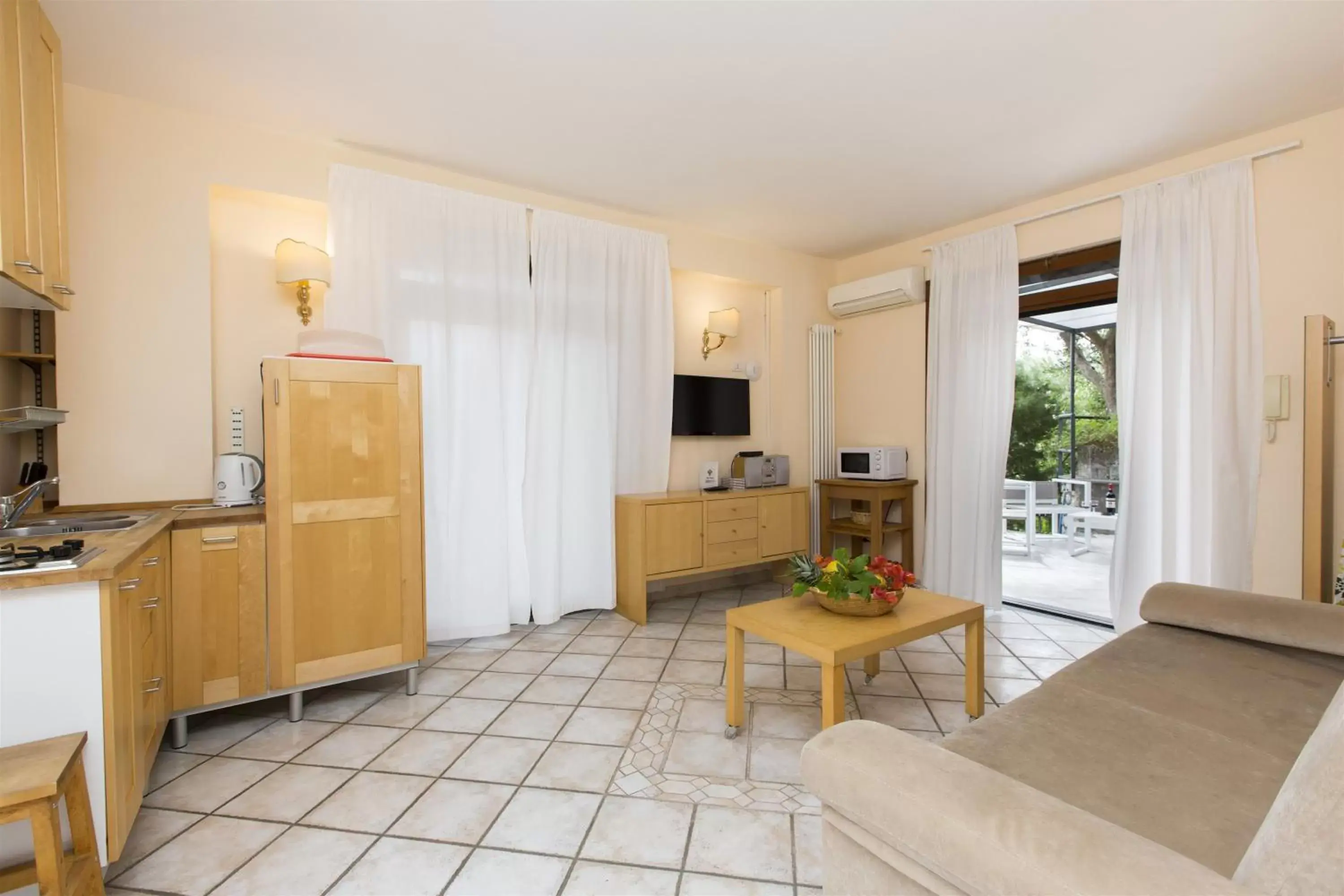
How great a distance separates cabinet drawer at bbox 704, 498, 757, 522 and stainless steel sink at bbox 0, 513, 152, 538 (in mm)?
2859

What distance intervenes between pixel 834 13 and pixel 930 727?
272 cm

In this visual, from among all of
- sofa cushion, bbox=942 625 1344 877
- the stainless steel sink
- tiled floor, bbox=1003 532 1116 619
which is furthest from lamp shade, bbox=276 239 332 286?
tiled floor, bbox=1003 532 1116 619

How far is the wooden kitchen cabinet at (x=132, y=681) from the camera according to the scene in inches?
54.7

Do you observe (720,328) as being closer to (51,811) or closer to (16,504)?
(16,504)

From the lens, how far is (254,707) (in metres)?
2.53

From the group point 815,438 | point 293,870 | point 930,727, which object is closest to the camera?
point 293,870

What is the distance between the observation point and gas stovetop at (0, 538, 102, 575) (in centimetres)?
134

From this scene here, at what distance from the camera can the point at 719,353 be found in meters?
4.61

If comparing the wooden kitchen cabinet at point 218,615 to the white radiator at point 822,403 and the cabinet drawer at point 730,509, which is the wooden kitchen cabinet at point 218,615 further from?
the white radiator at point 822,403

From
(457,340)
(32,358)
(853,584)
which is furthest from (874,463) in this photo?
(32,358)

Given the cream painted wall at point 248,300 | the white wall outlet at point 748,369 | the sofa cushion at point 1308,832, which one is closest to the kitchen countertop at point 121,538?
the cream painted wall at point 248,300

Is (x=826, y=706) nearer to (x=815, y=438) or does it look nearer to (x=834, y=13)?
(x=834, y=13)

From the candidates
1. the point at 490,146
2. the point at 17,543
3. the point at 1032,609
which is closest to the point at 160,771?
the point at 17,543

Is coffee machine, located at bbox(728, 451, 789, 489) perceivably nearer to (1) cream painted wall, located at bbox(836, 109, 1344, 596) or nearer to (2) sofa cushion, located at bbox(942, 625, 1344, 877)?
(1) cream painted wall, located at bbox(836, 109, 1344, 596)
